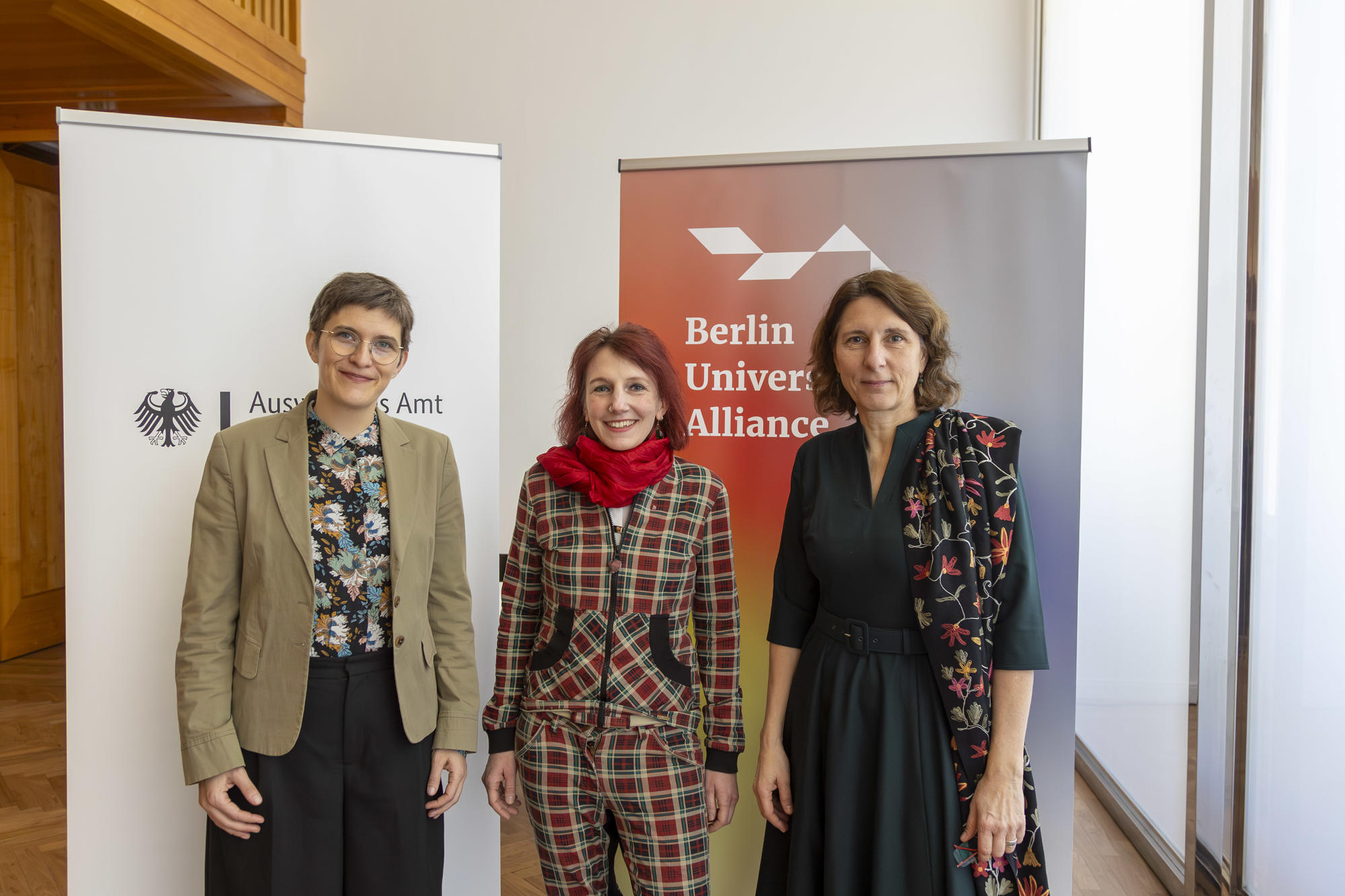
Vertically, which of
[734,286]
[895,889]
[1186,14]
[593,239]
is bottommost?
[895,889]

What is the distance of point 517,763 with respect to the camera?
1662 mm

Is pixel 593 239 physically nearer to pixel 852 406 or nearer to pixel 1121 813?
pixel 852 406

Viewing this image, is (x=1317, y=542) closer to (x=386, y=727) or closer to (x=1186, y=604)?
(x=1186, y=604)

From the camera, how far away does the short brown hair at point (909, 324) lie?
1.53 meters

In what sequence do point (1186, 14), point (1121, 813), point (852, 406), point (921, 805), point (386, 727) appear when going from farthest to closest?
point (1121, 813), point (1186, 14), point (852, 406), point (386, 727), point (921, 805)

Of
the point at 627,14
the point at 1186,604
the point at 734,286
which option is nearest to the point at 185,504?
the point at 734,286

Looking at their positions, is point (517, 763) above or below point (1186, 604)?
below

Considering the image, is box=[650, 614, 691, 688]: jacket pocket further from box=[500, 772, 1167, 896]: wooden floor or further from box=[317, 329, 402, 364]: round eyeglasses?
box=[500, 772, 1167, 896]: wooden floor

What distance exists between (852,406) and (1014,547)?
463 mm

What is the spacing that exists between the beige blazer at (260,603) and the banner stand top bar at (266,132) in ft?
2.67

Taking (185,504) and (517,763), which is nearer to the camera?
(517,763)

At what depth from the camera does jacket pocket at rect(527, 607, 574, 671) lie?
1576mm

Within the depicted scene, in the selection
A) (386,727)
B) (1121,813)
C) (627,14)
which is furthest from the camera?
(627,14)

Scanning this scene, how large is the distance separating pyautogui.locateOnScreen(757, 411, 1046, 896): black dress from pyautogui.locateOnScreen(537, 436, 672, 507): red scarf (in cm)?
33
